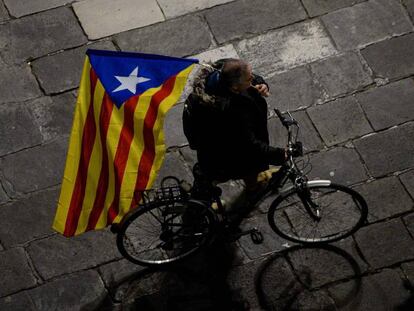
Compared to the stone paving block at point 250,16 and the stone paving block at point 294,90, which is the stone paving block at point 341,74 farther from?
the stone paving block at point 250,16

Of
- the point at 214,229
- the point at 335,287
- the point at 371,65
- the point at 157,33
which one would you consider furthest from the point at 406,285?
the point at 157,33

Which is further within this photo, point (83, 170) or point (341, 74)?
point (341, 74)

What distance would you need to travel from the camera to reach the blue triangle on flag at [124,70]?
4.49 meters

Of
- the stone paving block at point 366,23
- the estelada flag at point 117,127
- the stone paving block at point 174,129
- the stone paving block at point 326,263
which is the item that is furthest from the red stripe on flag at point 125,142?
the stone paving block at point 366,23

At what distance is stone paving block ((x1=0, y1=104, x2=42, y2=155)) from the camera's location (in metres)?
6.83

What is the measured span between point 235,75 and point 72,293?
2722 millimetres

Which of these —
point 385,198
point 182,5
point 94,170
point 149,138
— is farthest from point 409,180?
point 94,170

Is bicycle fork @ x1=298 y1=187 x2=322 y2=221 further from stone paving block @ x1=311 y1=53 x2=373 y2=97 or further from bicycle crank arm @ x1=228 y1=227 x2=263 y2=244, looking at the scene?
stone paving block @ x1=311 y1=53 x2=373 y2=97

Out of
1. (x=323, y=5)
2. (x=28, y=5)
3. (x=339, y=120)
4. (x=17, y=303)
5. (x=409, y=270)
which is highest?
(x=28, y=5)

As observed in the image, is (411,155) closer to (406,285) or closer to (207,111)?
(406,285)

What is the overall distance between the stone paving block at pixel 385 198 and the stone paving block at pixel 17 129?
3.40 m

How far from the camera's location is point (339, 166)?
21.9 feet

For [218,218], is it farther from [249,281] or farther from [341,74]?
[341,74]

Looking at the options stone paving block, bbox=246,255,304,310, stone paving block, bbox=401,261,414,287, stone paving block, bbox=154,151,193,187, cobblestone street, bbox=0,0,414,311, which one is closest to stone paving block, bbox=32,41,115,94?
cobblestone street, bbox=0,0,414,311
